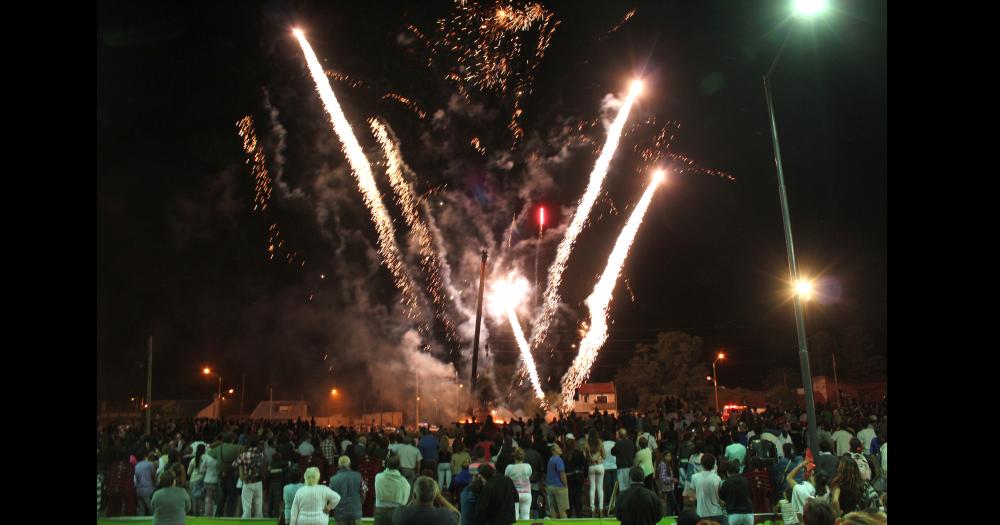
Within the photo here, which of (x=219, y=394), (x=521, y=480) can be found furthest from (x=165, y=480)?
(x=219, y=394)

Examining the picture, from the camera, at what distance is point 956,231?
5.65 metres

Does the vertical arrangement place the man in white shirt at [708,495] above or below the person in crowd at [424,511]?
below

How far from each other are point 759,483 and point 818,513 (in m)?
7.88

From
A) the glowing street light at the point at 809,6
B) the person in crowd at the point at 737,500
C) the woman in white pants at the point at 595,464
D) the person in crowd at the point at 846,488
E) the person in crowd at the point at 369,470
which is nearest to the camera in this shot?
the person in crowd at the point at 846,488

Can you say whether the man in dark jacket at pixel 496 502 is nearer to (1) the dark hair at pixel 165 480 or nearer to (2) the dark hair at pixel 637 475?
(2) the dark hair at pixel 637 475

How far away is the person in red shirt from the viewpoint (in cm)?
1380

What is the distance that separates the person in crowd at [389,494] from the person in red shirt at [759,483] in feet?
21.4

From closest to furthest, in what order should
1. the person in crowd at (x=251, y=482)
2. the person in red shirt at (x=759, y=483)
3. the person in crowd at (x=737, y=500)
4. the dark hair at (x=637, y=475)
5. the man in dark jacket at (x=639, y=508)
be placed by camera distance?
the man in dark jacket at (x=639, y=508), the dark hair at (x=637, y=475), the person in crowd at (x=737, y=500), the person in red shirt at (x=759, y=483), the person in crowd at (x=251, y=482)

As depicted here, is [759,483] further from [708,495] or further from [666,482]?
[708,495]

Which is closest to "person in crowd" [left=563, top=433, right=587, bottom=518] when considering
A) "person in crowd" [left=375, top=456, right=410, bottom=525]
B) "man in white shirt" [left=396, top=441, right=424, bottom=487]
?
"man in white shirt" [left=396, top=441, right=424, bottom=487]

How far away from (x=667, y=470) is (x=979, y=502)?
399 inches

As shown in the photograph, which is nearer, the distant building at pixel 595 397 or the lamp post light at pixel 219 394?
the lamp post light at pixel 219 394

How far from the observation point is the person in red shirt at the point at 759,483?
45.3 feet

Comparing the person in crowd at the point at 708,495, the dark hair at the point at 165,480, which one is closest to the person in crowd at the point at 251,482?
the dark hair at the point at 165,480
